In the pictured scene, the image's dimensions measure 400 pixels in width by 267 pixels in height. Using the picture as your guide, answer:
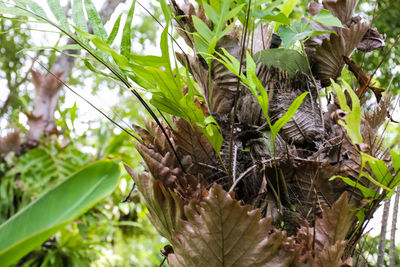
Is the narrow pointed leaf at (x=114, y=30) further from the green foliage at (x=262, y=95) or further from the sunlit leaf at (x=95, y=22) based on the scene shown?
the green foliage at (x=262, y=95)

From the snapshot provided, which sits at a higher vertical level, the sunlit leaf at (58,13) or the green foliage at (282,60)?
Result: the sunlit leaf at (58,13)

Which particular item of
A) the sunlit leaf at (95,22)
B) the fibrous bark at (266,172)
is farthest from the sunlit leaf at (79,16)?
the fibrous bark at (266,172)

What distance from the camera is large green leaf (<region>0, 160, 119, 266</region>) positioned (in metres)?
0.34

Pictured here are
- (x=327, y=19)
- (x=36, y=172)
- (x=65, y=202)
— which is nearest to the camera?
(x=65, y=202)

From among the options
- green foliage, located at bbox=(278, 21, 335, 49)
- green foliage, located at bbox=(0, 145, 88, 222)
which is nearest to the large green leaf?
green foliage, located at bbox=(278, 21, 335, 49)

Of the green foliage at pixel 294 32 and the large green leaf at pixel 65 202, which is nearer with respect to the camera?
the large green leaf at pixel 65 202

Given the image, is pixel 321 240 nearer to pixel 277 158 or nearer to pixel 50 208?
pixel 277 158

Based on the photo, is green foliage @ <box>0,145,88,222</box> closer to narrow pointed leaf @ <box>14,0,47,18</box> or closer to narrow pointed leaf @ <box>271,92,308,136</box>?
narrow pointed leaf @ <box>14,0,47,18</box>

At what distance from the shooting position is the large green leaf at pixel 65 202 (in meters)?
0.34

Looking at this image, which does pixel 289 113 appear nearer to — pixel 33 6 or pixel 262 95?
pixel 262 95

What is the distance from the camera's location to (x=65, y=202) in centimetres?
38

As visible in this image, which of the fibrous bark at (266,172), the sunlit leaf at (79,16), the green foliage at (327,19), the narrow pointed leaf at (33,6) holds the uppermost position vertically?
the narrow pointed leaf at (33,6)

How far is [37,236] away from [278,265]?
0.78ft

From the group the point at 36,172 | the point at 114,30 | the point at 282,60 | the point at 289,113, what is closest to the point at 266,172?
the point at 289,113
